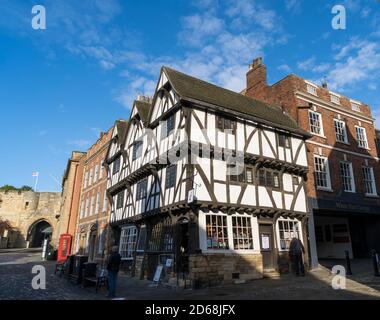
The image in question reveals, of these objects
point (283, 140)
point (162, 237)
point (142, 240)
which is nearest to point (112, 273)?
point (162, 237)

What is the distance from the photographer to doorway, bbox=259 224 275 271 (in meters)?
13.5

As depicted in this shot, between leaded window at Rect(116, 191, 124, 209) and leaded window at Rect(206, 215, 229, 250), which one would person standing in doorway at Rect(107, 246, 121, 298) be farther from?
leaded window at Rect(116, 191, 124, 209)

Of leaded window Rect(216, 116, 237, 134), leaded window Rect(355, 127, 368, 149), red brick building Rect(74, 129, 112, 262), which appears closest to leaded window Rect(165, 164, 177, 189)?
leaded window Rect(216, 116, 237, 134)

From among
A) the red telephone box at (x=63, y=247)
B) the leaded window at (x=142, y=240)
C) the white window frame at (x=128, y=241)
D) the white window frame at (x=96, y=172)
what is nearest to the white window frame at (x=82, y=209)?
the white window frame at (x=96, y=172)

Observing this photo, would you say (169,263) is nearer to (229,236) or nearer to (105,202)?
(229,236)

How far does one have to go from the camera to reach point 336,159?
1852 cm

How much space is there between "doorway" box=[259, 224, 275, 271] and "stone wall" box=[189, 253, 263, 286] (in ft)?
1.99

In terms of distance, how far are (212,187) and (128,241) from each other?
26.4 ft

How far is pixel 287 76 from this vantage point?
18.6 meters

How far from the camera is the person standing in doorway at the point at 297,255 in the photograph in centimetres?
1361

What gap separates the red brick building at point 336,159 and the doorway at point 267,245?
10.0ft

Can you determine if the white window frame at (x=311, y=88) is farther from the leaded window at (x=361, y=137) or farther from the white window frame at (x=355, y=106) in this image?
the leaded window at (x=361, y=137)
